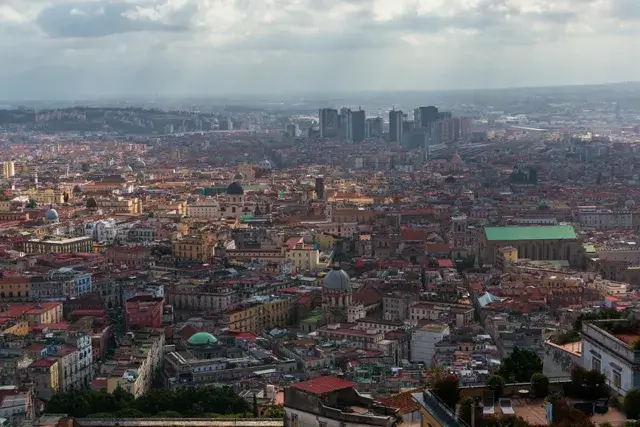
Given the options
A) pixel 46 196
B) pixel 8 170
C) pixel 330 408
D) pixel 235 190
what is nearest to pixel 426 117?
pixel 8 170

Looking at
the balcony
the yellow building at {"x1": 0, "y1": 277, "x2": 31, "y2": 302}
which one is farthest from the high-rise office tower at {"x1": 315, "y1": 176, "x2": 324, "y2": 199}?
the balcony

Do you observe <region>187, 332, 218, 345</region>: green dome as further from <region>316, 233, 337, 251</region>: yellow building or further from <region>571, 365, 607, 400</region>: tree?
<region>316, 233, 337, 251</region>: yellow building

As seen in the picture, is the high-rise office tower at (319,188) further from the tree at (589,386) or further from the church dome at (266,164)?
the tree at (589,386)

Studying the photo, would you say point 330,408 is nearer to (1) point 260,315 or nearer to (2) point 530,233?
(1) point 260,315

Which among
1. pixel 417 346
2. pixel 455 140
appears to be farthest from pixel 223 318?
pixel 455 140

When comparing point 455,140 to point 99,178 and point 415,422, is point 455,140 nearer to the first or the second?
point 99,178

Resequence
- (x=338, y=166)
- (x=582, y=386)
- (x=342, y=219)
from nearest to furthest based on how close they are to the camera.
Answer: (x=582, y=386)
(x=342, y=219)
(x=338, y=166)
